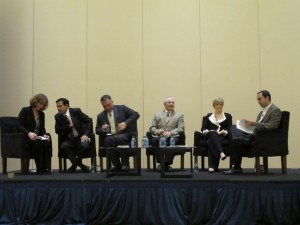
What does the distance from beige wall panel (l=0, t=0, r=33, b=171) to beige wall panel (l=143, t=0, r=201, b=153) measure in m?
1.98

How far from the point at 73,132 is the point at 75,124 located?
11 cm

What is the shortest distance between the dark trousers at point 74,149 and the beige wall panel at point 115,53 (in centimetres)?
154

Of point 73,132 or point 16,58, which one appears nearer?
point 73,132

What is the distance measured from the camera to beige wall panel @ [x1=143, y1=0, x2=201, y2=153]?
273 inches

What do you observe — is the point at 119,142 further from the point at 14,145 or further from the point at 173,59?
the point at 173,59

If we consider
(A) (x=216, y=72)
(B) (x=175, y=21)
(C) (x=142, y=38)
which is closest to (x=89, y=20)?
(C) (x=142, y=38)

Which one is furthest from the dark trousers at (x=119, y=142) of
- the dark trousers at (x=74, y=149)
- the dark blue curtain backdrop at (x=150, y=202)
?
the dark blue curtain backdrop at (x=150, y=202)

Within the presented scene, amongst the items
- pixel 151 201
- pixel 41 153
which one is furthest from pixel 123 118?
pixel 151 201

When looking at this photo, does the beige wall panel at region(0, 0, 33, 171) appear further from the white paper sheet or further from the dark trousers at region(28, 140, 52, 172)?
the white paper sheet

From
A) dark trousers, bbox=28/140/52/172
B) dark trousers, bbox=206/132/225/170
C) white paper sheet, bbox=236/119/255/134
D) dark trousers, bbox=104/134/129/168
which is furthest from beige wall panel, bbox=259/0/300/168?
dark trousers, bbox=28/140/52/172

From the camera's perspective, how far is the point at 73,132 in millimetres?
5492

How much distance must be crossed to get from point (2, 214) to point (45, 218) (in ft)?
1.41

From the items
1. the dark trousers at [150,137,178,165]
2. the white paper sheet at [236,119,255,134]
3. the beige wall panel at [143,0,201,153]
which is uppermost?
the beige wall panel at [143,0,201,153]

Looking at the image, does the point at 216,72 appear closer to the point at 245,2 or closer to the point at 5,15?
the point at 245,2
